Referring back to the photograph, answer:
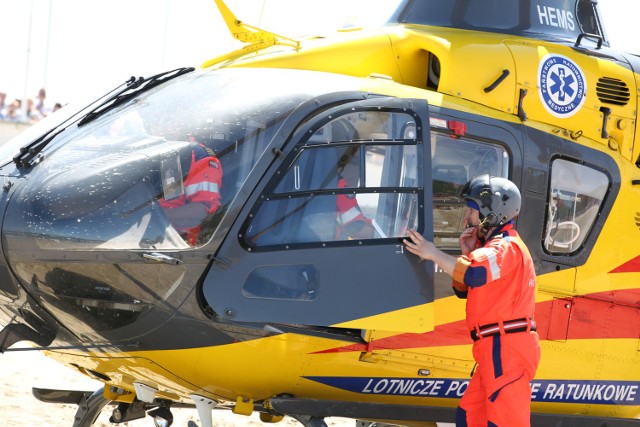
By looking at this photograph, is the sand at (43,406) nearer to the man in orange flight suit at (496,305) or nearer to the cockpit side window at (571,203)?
the cockpit side window at (571,203)

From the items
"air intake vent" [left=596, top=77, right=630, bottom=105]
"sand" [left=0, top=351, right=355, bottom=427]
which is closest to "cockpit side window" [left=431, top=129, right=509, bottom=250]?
"air intake vent" [left=596, top=77, right=630, bottom=105]

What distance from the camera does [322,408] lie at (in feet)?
17.1

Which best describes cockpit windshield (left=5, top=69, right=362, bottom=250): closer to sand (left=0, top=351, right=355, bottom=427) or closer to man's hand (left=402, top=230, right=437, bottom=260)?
man's hand (left=402, top=230, right=437, bottom=260)

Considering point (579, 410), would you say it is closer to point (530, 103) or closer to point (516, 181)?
point (516, 181)

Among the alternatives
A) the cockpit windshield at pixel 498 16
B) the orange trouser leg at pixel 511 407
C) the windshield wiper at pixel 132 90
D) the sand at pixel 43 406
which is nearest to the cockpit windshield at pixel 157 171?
the windshield wiper at pixel 132 90

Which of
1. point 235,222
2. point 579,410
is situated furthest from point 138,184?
point 579,410

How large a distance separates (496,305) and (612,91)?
79.3 inches

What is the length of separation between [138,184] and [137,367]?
0.93 meters

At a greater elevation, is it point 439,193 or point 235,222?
point 439,193

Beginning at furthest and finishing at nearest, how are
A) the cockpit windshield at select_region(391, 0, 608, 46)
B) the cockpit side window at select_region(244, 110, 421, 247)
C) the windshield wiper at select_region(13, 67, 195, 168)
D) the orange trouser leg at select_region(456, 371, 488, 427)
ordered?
1. the cockpit windshield at select_region(391, 0, 608, 46)
2. the windshield wiper at select_region(13, 67, 195, 168)
3. the orange trouser leg at select_region(456, 371, 488, 427)
4. the cockpit side window at select_region(244, 110, 421, 247)

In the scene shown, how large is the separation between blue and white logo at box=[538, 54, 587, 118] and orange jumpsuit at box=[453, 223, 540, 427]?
3.95ft

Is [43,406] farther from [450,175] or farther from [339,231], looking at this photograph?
Answer: [450,175]

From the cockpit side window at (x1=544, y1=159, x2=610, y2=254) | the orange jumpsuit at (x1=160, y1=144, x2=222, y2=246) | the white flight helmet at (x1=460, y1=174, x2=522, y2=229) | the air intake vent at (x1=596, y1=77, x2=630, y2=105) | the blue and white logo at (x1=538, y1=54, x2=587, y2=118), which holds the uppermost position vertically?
the air intake vent at (x1=596, y1=77, x2=630, y2=105)

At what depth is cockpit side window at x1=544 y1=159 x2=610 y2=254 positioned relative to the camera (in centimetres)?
595
